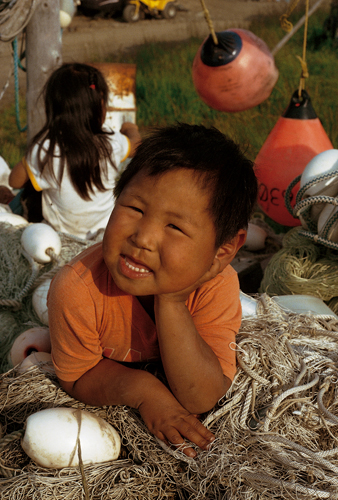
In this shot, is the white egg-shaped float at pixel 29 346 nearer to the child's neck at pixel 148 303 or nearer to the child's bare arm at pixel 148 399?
the child's bare arm at pixel 148 399

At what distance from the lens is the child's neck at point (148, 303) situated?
1.63 meters

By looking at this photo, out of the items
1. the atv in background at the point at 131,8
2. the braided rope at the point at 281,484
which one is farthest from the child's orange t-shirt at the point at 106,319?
the atv in background at the point at 131,8

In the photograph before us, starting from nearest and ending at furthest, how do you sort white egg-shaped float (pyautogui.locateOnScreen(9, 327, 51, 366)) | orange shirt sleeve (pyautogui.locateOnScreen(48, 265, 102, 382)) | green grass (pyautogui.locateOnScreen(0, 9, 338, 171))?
orange shirt sleeve (pyautogui.locateOnScreen(48, 265, 102, 382)) → white egg-shaped float (pyautogui.locateOnScreen(9, 327, 51, 366)) → green grass (pyautogui.locateOnScreen(0, 9, 338, 171))

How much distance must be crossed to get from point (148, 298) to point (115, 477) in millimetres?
569

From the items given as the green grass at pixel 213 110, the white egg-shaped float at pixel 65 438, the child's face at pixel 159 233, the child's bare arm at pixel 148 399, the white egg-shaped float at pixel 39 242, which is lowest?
the green grass at pixel 213 110

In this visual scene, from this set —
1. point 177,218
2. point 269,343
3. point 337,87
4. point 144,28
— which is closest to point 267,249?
point 269,343

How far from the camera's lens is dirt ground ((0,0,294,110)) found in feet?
32.2

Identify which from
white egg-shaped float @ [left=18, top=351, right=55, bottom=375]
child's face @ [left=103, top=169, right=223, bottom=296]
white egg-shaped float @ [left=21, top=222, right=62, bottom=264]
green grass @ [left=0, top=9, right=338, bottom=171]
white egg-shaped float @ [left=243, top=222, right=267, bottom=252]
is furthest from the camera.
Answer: green grass @ [left=0, top=9, right=338, bottom=171]

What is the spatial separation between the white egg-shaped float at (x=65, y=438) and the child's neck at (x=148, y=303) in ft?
1.27

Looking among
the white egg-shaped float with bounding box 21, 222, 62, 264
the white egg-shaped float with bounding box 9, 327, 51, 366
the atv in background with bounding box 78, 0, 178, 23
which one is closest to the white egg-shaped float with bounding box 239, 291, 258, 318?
the white egg-shaped float with bounding box 9, 327, 51, 366

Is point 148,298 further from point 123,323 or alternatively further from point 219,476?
point 219,476

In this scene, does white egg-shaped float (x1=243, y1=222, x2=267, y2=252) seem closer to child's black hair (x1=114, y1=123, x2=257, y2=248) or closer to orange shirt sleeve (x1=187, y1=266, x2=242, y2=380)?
orange shirt sleeve (x1=187, y1=266, x2=242, y2=380)

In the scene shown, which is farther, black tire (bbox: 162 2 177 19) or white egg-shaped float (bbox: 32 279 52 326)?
black tire (bbox: 162 2 177 19)

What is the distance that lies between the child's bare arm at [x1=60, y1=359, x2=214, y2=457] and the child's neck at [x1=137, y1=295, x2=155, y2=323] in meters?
0.20
